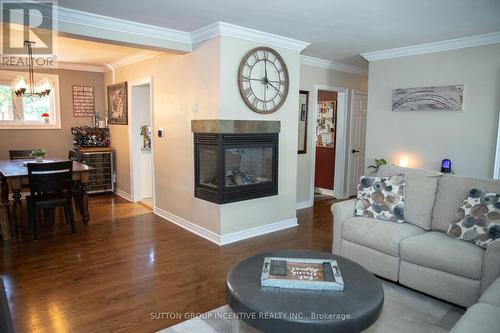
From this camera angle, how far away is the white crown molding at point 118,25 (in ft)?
10.9

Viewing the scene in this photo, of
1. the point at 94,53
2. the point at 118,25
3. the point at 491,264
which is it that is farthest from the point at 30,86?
the point at 491,264

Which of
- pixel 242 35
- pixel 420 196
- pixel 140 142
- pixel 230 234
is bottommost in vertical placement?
pixel 230 234

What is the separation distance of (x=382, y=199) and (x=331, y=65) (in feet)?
10.4

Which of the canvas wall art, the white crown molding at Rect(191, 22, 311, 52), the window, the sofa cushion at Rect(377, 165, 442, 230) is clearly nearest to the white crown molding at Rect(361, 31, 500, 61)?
the canvas wall art

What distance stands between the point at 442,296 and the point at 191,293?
194 centimetres

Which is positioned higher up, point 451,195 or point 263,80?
point 263,80

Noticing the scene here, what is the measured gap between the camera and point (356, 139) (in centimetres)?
643

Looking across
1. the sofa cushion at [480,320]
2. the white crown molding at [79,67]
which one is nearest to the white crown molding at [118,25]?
the white crown molding at [79,67]

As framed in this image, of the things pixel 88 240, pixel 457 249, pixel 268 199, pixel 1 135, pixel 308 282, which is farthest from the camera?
pixel 1 135

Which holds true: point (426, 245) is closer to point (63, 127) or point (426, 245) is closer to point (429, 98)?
point (429, 98)

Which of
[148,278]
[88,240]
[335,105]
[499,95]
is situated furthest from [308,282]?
[335,105]

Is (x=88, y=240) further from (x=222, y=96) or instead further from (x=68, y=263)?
(x=222, y=96)

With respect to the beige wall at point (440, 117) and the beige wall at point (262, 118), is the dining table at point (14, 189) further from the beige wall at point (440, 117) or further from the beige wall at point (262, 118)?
the beige wall at point (440, 117)

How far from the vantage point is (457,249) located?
2561 mm
